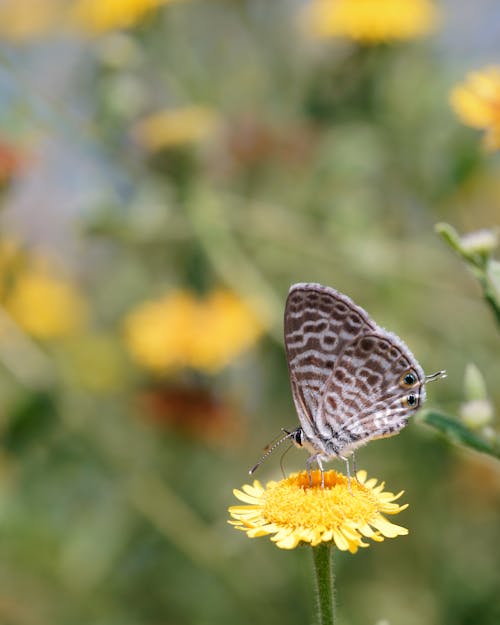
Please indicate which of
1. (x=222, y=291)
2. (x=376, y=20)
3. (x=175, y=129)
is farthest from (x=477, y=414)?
(x=376, y=20)

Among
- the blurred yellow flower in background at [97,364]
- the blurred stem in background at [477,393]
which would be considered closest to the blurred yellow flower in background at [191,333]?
the blurred yellow flower in background at [97,364]

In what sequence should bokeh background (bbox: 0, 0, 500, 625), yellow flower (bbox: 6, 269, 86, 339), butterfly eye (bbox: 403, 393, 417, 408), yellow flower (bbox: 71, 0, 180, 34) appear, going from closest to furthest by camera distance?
butterfly eye (bbox: 403, 393, 417, 408), bokeh background (bbox: 0, 0, 500, 625), yellow flower (bbox: 71, 0, 180, 34), yellow flower (bbox: 6, 269, 86, 339)

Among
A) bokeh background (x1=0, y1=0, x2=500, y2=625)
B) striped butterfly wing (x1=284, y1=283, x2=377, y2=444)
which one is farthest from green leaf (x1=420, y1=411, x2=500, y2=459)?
bokeh background (x1=0, y1=0, x2=500, y2=625)

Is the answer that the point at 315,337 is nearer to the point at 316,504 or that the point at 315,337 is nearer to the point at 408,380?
the point at 408,380

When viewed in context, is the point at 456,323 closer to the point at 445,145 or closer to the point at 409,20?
the point at 445,145

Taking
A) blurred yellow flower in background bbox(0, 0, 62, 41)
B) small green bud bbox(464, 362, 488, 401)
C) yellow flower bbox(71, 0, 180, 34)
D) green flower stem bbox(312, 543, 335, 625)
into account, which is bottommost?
green flower stem bbox(312, 543, 335, 625)

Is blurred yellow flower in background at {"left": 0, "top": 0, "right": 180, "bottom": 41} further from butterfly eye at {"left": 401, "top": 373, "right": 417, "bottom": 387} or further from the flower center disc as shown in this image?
the flower center disc

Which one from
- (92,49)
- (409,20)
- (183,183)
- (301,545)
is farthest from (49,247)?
(301,545)
